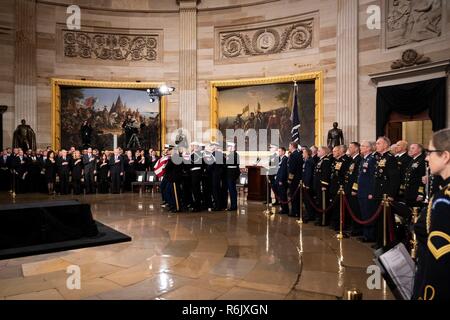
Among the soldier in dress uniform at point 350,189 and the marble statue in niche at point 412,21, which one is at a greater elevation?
the marble statue in niche at point 412,21

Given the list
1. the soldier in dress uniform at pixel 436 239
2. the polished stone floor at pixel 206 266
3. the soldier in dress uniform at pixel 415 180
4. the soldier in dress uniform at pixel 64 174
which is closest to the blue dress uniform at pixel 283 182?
the polished stone floor at pixel 206 266

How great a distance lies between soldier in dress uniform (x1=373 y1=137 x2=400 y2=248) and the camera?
243 inches

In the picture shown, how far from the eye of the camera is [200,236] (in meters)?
7.19

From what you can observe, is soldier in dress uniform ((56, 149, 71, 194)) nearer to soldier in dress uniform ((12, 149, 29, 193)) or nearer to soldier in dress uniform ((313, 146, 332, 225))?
soldier in dress uniform ((12, 149, 29, 193))

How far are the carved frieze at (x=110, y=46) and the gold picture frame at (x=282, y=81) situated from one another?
4.14 m

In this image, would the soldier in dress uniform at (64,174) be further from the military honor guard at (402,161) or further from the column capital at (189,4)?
the military honor guard at (402,161)

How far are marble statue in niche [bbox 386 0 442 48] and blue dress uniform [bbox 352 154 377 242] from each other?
26.0 feet

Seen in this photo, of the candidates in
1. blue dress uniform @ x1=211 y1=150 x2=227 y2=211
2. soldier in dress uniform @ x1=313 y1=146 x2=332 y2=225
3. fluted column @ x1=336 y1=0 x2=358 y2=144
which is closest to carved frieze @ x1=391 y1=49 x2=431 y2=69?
fluted column @ x1=336 y1=0 x2=358 y2=144

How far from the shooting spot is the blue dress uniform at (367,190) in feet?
21.6

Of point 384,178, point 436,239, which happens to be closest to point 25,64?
point 384,178

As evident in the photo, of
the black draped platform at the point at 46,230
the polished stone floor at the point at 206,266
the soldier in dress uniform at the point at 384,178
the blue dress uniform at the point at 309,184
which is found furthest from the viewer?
the blue dress uniform at the point at 309,184

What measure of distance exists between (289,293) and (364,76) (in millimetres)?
12360

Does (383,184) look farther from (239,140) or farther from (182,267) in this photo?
(239,140)
